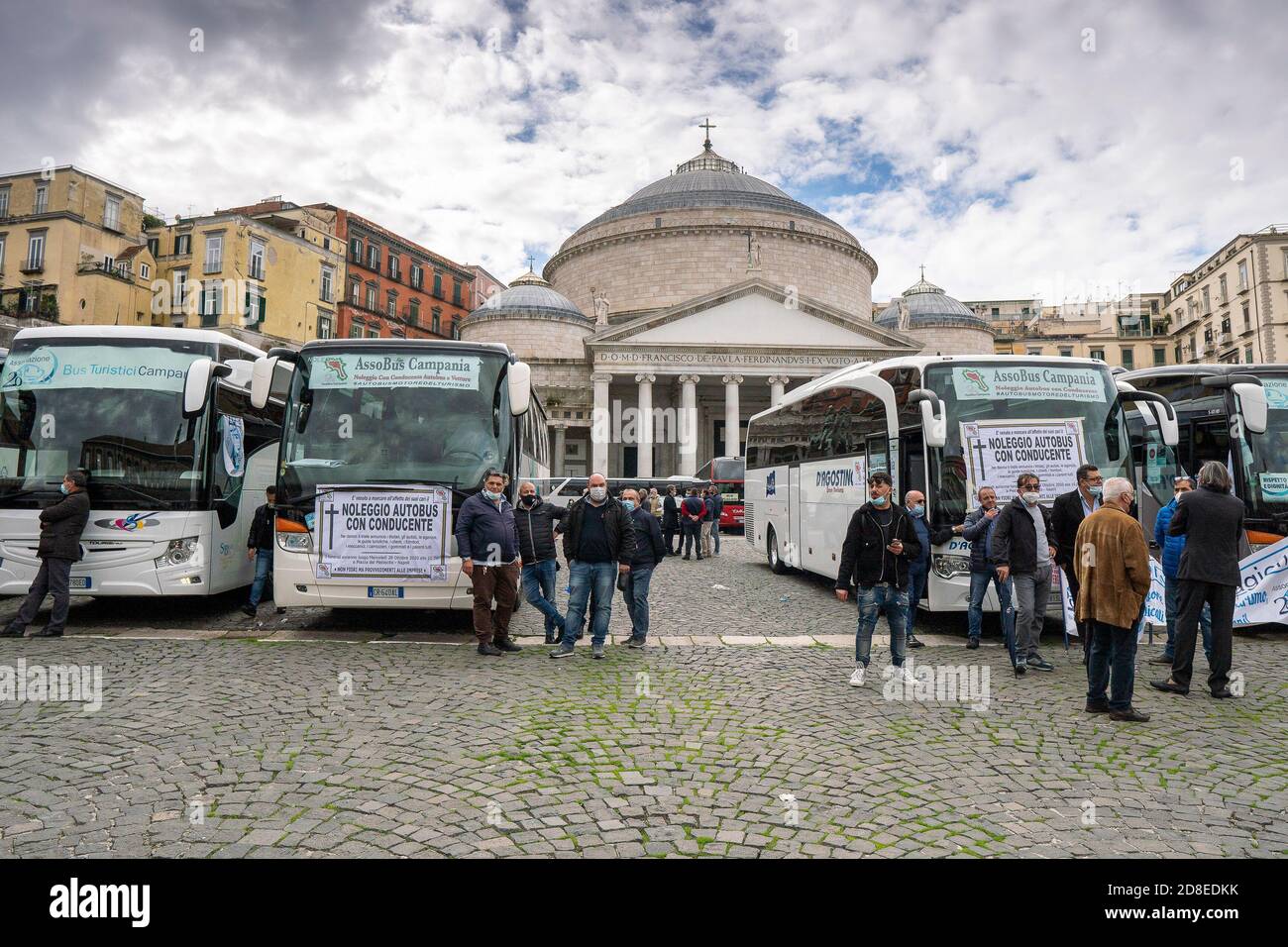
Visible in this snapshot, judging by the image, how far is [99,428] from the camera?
8477 millimetres

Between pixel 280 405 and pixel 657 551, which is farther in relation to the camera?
pixel 280 405

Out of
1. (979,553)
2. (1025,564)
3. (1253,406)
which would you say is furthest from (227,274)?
(1253,406)

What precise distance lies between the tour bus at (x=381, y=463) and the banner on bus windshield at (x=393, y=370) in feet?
0.03

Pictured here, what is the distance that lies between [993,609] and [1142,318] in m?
72.9

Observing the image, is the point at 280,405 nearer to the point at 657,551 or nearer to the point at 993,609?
the point at 657,551

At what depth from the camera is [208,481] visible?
28.7ft

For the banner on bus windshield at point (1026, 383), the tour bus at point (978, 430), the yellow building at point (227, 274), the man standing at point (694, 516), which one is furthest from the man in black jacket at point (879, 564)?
the yellow building at point (227, 274)

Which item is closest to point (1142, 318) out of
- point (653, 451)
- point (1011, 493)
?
point (653, 451)

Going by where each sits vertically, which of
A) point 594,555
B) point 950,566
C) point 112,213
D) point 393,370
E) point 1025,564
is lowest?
point 950,566

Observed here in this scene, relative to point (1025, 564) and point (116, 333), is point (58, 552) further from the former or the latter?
point (1025, 564)

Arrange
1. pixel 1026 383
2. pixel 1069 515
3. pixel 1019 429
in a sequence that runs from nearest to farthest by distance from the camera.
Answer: pixel 1069 515 → pixel 1019 429 → pixel 1026 383

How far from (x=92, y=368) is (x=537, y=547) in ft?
17.8

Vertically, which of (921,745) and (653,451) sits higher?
(653,451)

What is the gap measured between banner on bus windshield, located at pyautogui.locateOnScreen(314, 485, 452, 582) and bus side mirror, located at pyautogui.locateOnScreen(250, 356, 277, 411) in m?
1.15
